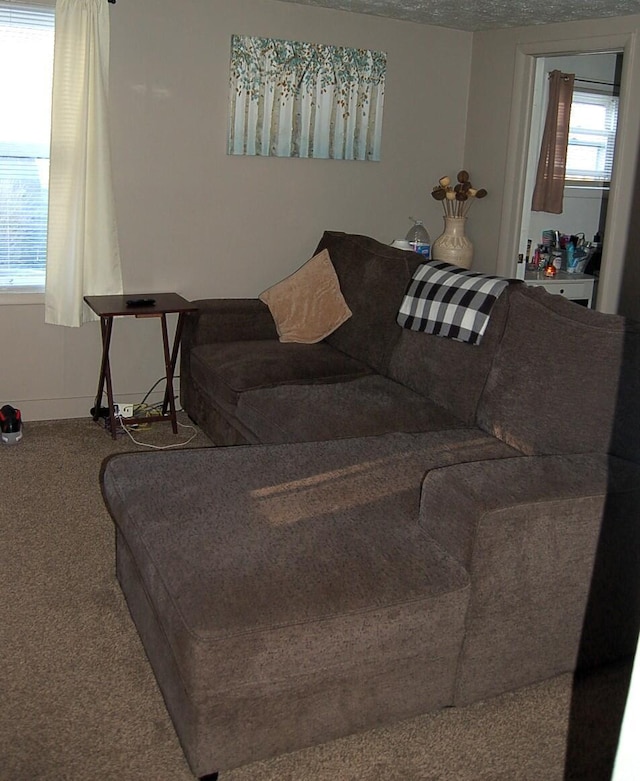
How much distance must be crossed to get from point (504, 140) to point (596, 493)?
323cm

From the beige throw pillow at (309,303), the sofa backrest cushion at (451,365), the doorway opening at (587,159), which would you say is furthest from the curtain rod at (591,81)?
the sofa backrest cushion at (451,365)

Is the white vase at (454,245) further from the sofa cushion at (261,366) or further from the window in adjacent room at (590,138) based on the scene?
the window in adjacent room at (590,138)

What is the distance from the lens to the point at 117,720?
7.14 ft

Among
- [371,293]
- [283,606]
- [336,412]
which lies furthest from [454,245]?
[283,606]

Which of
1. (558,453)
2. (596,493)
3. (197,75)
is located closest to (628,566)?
(596,493)

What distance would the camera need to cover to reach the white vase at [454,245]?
4.92 metres

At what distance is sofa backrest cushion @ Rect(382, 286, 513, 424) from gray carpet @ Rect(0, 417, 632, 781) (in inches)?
47.1

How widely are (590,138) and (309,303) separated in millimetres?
2897

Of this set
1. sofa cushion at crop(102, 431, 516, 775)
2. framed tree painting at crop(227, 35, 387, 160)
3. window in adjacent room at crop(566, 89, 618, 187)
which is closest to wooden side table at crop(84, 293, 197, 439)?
framed tree painting at crop(227, 35, 387, 160)

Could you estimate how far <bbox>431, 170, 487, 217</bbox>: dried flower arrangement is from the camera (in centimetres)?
496

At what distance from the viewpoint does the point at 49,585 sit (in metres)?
2.83

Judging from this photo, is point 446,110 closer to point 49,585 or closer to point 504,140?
point 504,140

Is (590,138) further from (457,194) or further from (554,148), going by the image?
(457,194)

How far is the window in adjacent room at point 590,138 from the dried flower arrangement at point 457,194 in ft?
4.16
